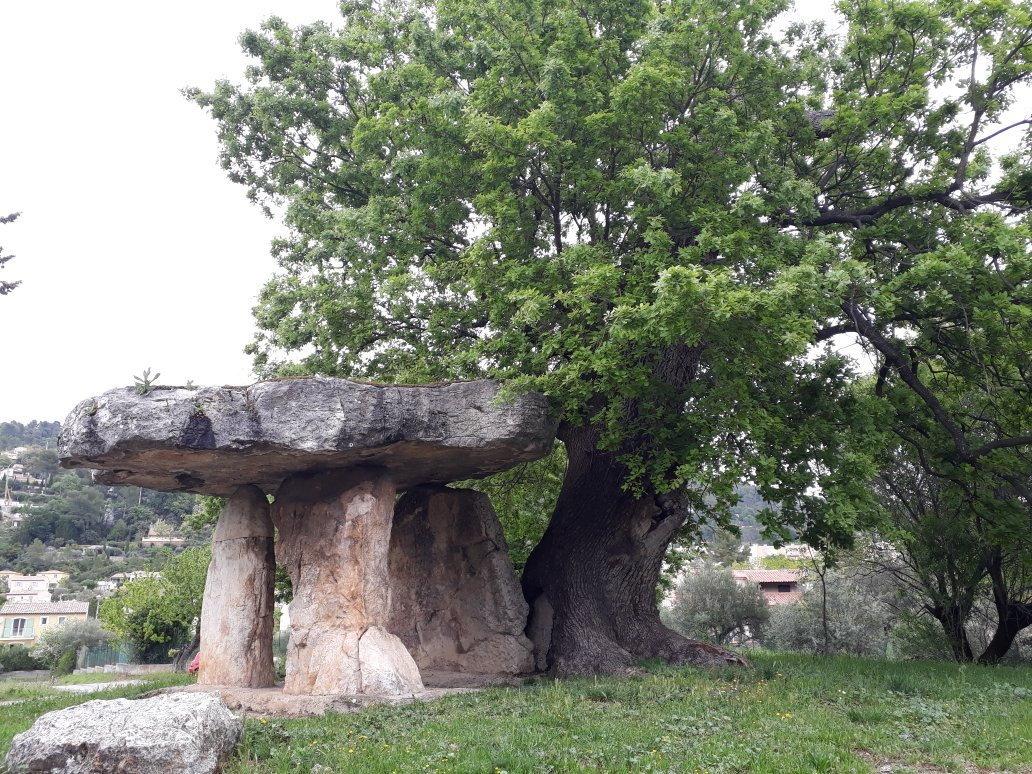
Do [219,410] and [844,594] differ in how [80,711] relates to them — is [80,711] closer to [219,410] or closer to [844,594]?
[219,410]

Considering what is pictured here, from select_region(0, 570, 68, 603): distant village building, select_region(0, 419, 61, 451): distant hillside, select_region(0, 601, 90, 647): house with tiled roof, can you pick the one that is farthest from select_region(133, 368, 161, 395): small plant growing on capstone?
select_region(0, 419, 61, 451): distant hillside

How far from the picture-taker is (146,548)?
8706cm

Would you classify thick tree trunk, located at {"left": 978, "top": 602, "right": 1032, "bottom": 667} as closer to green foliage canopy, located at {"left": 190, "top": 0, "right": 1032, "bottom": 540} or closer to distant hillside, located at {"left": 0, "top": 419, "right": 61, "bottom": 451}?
green foliage canopy, located at {"left": 190, "top": 0, "right": 1032, "bottom": 540}

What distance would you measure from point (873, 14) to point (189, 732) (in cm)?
1356

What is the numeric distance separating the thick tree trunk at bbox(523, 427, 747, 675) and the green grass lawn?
8.14 feet

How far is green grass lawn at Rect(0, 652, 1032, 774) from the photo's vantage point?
6.73m

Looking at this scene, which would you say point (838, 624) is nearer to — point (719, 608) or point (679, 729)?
point (719, 608)

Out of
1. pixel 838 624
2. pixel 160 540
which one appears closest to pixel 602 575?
pixel 838 624

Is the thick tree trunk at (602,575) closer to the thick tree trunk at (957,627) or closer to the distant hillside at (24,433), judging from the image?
the thick tree trunk at (957,627)

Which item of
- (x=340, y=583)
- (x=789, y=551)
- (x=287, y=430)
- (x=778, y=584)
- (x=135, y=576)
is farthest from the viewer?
(x=778, y=584)

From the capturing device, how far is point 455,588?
1441 centimetres

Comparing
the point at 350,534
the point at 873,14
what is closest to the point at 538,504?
the point at 350,534

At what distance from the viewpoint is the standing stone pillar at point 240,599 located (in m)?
12.5

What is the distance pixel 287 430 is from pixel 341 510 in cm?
195
